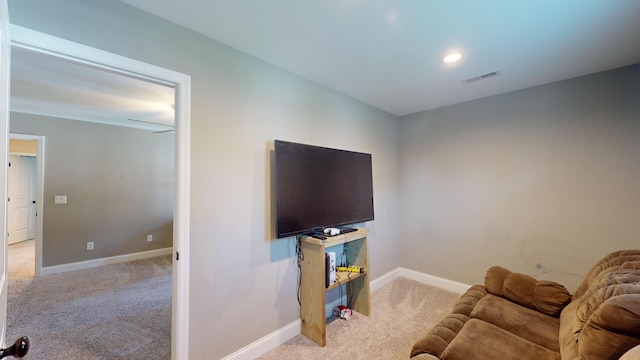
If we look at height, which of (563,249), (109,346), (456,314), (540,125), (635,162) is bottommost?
(109,346)

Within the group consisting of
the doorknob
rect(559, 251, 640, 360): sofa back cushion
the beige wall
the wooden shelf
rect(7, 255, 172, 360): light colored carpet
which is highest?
the beige wall

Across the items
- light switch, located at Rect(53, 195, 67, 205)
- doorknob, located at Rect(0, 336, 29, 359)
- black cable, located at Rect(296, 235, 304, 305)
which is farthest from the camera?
light switch, located at Rect(53, 195, 67, 205)

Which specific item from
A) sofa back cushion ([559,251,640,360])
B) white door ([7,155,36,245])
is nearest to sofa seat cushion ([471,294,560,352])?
sofa back cushion ([559,251,640,360])

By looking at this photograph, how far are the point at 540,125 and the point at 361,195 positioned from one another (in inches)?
81.6

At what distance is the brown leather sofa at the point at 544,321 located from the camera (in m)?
0.96

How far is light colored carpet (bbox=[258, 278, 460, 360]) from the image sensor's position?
2102 millimetres

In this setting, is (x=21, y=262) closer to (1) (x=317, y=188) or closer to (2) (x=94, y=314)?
(2) (x=94, y=314)

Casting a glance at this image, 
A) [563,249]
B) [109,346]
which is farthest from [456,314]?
[109,346]

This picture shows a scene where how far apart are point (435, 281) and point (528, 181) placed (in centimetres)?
168

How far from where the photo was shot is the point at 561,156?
104 inches

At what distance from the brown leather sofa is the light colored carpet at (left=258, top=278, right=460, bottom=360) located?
0.69 meters

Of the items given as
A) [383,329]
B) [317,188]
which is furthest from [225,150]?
[383,329]

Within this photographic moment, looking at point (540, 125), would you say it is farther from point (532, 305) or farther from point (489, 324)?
point (489, 324)

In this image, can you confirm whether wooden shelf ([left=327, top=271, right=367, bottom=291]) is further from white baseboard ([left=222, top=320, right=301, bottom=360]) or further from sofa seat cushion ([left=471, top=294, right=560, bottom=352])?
sofa seat cushion ([left=471, top=294, right=560, bottom=352])
